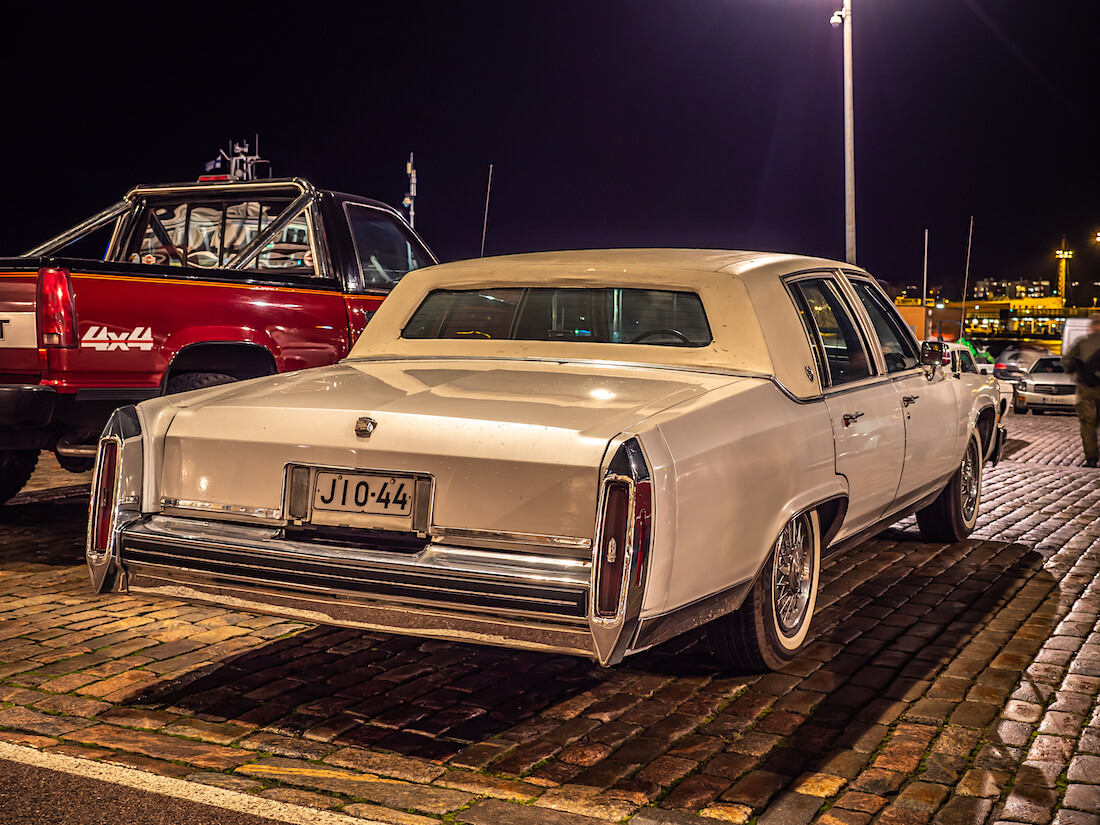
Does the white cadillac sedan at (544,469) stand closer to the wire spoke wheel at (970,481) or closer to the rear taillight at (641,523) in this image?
the rear taillight at (641,523)

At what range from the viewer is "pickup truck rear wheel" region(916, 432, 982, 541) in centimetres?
744

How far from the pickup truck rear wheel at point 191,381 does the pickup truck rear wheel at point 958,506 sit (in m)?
4.57

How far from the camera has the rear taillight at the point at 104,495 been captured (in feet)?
13.5

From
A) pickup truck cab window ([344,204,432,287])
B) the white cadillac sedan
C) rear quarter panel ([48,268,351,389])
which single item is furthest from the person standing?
rear quarter panel ([48,268,351,389])

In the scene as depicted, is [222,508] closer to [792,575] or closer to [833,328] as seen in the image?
[792,575]

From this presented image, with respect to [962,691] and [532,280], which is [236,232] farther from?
[962,691]

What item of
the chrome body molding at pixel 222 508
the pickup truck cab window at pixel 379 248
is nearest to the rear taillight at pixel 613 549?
the chrome body molding at pixel 222 508

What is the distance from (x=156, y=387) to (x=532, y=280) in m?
3.06

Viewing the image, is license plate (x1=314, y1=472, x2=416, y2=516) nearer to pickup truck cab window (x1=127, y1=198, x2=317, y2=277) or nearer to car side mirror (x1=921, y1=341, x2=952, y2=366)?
car side mirror (x1=921, y1=341, x2=952, y2=366)

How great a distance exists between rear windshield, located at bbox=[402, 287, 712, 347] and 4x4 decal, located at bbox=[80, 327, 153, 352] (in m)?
2.33

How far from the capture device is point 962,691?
14.8 feet

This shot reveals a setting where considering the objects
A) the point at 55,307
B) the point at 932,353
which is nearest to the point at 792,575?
the point at 932,353

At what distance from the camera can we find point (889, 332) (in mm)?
6324

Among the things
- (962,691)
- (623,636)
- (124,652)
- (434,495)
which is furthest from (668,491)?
(124,652)
